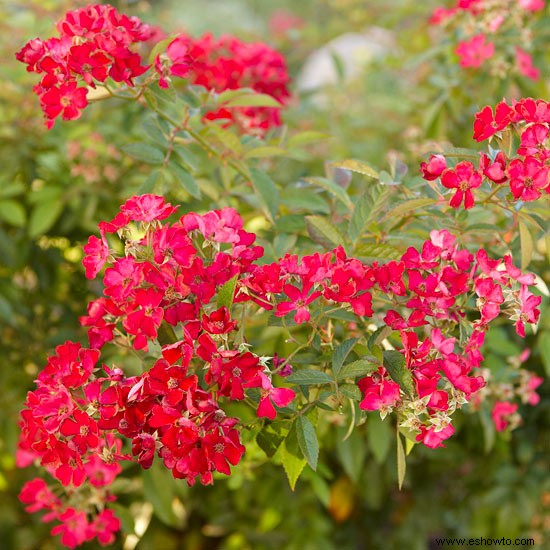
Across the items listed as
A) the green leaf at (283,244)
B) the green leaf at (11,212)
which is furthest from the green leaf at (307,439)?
the green leaf at (11,212)

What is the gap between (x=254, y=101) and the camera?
132cm

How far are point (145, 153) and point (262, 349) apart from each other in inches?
20.2

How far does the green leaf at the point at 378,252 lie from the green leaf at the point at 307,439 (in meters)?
0.26

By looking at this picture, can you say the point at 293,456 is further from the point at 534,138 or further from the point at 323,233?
the point at 534,138

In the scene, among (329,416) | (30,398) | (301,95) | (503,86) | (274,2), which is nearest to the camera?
(30,398)

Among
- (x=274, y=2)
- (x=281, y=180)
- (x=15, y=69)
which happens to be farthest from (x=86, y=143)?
(x=274, y=2)

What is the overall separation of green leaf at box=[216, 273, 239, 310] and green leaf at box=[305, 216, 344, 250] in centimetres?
28

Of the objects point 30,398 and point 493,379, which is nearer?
point 30,398

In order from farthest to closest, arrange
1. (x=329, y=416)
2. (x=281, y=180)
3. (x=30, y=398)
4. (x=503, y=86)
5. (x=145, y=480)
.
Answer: (x=281, y=180) → (x=503, y=86) → (x=145, y=480) → (x=329, y=416) → (x=30, y=398)

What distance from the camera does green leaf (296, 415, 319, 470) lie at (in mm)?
946

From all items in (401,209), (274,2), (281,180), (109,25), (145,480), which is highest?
(109,25)

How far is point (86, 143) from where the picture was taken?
1.92 meters

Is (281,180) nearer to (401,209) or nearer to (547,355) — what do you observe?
(547,355)

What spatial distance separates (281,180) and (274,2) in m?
8.73
